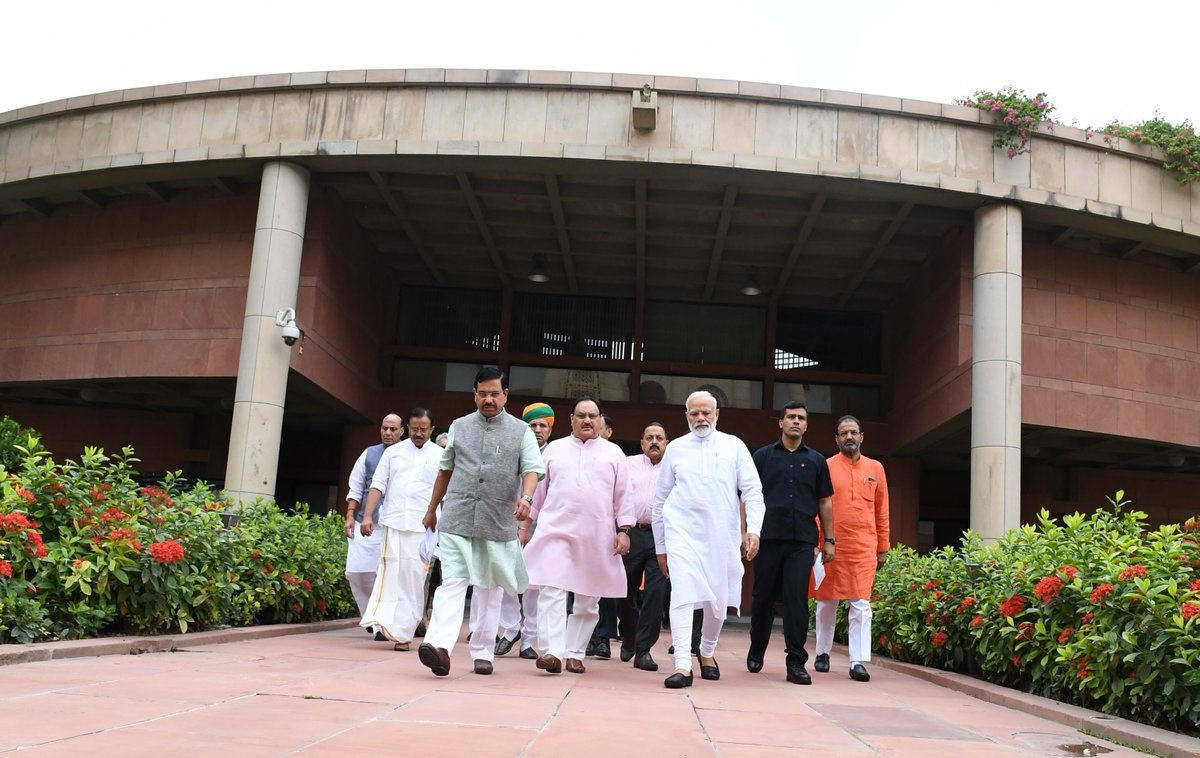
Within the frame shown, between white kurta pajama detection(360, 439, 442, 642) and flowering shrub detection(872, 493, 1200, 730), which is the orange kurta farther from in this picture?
white kurta pajama detection(360, 439, 442, 642)

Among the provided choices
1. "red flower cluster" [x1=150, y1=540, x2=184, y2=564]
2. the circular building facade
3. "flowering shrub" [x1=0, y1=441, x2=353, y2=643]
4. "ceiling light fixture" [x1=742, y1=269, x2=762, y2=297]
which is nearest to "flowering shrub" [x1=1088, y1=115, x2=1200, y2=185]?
the circular building facade

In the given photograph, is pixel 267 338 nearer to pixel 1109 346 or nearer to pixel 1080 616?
pixel 1080 616

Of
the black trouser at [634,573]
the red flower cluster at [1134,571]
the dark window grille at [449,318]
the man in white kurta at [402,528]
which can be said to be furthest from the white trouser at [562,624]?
the dark window grille at [449,318]

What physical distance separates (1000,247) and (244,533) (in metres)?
10.8

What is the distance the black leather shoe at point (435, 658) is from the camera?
5633 mm

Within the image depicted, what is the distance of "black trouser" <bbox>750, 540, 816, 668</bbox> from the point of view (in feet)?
23.1

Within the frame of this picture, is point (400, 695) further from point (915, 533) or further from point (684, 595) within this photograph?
point (915, 533)

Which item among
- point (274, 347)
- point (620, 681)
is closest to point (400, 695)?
point (620, 681)

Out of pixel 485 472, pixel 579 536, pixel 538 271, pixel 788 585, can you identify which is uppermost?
pixel 538 271

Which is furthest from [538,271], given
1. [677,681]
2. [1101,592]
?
[1101,592]

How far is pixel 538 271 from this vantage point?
1991 centimetres

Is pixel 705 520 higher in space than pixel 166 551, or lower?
higher

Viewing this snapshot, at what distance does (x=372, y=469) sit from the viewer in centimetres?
902

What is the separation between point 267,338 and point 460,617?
9532 millimetres
